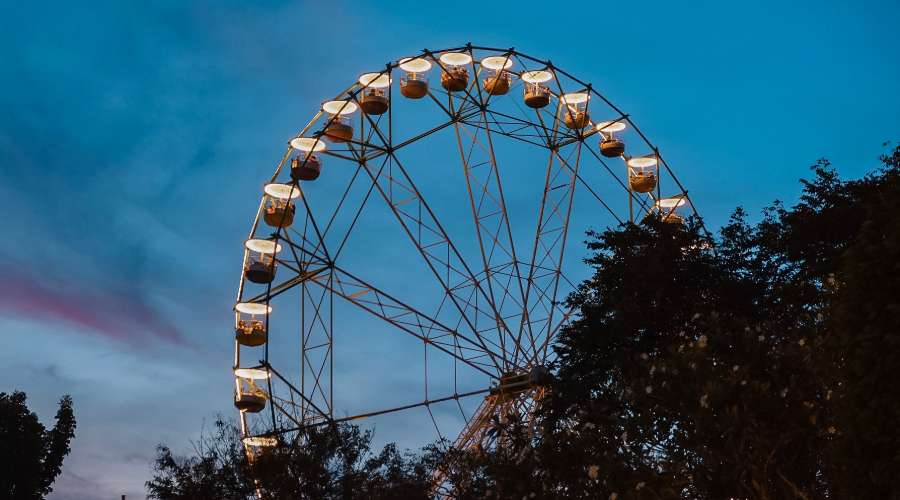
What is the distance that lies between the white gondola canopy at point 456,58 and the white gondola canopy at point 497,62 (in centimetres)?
48

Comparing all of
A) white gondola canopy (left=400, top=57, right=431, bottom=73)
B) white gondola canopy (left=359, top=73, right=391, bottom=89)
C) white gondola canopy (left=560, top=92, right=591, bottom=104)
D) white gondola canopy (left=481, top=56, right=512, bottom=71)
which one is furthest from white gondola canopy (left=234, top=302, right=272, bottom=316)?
white gondola canopy (left=560, top=92, right=591, bottom=104)

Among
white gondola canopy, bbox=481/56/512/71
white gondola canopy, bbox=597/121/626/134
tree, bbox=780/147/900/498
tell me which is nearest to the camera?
tree, bbox=780/147/900/498

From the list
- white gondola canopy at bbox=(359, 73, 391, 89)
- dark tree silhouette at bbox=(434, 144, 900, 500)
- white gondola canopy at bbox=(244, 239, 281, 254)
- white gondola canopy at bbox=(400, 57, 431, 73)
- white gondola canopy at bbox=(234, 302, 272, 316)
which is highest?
white gondola canopy at bbox=(400, 57, 431, 73)

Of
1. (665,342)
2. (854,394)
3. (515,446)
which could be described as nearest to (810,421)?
(854,394)

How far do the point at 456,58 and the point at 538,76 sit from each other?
2461 millimetres

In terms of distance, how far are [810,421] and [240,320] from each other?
65.0 feet

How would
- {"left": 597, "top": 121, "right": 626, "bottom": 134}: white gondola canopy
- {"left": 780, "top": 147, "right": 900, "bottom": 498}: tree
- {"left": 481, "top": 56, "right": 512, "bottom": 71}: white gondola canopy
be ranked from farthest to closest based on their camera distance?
1. {"left": 597, "top": 121, "right": 626, "bottom": 134}: white gondola canopy
2. {"left": 481, "top": 56, "right": 512, "bottom": 71}: white gondola canopy
3. {"left": 780, "top": 147, "right": 900, "bottom": 498}: tree

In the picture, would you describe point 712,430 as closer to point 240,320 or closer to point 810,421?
point 810,421

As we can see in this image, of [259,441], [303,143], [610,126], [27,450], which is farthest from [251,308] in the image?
[27,450]

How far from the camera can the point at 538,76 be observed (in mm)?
30812

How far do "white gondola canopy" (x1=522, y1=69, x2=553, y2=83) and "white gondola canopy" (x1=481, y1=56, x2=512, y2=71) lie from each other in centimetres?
→ 67

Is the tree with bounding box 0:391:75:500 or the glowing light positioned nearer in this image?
the glowing light

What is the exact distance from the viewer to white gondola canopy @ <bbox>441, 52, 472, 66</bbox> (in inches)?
1188

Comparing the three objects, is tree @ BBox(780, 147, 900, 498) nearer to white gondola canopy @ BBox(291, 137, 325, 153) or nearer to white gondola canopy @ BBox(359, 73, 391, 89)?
white gondola canopy @ BBox(359, 73, 391, 89)
